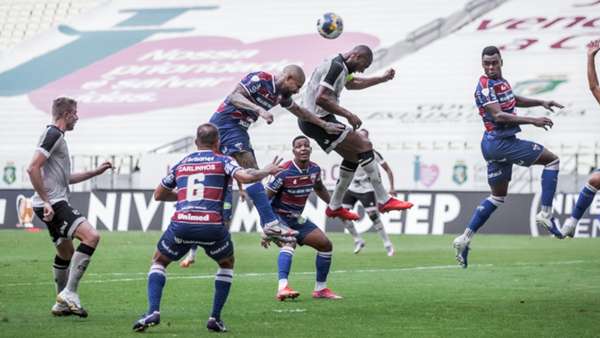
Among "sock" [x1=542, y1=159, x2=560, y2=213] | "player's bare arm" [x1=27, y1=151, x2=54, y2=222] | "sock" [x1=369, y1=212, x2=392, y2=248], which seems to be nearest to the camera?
"player's bare arm" [x1=27, y1=151, x2=54, y2=222]

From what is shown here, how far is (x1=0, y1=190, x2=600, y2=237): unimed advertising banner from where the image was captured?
29203 mm

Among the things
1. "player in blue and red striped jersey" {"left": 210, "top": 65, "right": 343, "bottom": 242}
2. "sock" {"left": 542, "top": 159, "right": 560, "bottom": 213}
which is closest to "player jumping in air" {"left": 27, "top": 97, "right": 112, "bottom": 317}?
"player in blue and red striped jersey" {"left": 210, "top": 65, "right": 343, "bottom": 242}

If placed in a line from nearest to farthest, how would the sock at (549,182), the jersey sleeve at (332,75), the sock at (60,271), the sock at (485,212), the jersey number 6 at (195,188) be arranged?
the jersey number 6 at (195,188), the sock at (60,271), the jersey sleeve at (332,75), the sock at (549,182), the sock at (485,212)

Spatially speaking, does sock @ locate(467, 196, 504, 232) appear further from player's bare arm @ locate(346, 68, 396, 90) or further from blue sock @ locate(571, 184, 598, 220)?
player's bare arm @ locate(346, 68, 396, 90)

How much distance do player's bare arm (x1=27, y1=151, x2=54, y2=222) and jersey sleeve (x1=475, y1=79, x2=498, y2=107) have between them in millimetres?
5900

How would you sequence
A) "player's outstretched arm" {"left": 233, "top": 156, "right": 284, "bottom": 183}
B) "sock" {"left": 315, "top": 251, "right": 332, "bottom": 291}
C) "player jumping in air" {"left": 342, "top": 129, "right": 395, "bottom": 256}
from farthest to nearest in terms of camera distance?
"player jumping in air" {"left": 342, "top": 129, "right": 395, "bottom": 256}
"sock" {"left": 315, "top": 251, "right": 332, "bottom": 291}
"player's outstretched arm" {"left": 233, "top": 156, "right": 284, "bottom": 183}

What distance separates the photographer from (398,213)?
30672 millimetres

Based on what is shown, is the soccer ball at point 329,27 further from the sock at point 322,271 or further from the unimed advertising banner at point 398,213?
the unimed advertising banner at point 398,213

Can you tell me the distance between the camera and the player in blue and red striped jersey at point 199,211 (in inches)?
395

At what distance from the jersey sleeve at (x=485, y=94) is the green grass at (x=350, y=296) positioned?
7.97 feet

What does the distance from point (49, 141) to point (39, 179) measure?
16.1 inches

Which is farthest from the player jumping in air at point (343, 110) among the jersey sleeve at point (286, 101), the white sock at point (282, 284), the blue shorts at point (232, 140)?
the white sock at point (282, 284)

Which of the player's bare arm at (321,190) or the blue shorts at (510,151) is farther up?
the blue shorts at (510,151)

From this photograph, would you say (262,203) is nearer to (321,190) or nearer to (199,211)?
(321,190)
